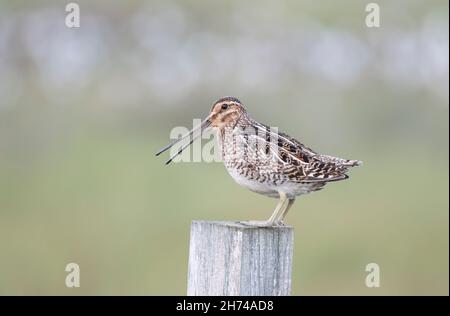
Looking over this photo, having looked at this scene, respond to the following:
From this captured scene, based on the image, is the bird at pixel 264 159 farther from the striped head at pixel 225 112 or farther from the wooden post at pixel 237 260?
the wooden post at pixel 237 260

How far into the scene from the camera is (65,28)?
626 inches

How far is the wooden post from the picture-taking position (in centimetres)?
387

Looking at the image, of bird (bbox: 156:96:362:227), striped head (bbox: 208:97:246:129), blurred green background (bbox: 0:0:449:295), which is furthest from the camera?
blurred green background (bbox: 0:0:449:295)

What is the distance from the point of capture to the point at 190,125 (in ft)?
42.7

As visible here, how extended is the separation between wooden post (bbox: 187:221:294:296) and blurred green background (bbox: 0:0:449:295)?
14.6 ft

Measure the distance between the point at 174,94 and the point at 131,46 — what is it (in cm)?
265

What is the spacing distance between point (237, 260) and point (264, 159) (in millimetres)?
1289

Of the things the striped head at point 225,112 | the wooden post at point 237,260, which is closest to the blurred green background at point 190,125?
the striped head at point 225,112

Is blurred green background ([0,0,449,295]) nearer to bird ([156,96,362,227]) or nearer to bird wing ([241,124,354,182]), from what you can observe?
bird ([156,96,362,227])

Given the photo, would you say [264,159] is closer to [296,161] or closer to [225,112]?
[296,161]

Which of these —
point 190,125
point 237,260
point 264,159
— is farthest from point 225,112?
point 190,125

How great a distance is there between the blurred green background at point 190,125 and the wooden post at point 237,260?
445 centimetres

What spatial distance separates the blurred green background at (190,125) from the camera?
9.23 metres

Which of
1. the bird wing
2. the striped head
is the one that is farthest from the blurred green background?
the bird wing
